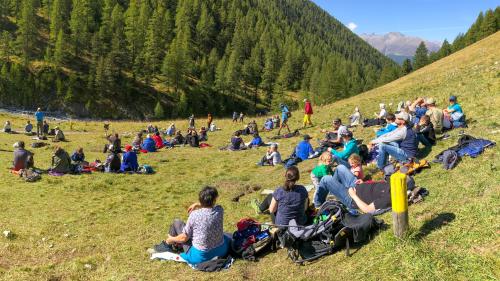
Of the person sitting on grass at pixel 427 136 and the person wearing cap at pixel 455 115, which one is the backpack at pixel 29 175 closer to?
the person sitting on grass at pixel 427 136

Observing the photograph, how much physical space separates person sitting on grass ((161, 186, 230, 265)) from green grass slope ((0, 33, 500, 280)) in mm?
446

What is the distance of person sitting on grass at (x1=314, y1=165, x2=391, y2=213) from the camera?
10289mm

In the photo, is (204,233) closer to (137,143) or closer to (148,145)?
(148,145)

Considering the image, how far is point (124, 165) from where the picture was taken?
21969 mm

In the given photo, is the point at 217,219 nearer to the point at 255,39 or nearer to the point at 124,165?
the point at 124,165

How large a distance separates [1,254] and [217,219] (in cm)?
663

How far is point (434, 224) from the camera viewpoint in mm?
8609

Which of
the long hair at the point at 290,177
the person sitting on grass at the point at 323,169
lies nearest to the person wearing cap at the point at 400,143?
the person sitting on grass at the point at 323,169

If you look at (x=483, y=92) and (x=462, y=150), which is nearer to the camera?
(x=462, y=150)

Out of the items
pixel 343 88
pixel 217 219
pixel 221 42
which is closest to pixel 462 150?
pixel 217 219

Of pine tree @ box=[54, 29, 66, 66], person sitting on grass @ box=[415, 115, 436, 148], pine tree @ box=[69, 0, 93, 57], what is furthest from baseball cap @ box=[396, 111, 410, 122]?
pine tree @ box=[69, 0, 93, 57]

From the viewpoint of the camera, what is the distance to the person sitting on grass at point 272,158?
22153mm

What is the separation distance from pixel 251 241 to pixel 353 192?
3089 mm

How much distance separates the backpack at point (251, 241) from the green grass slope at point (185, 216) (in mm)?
281
